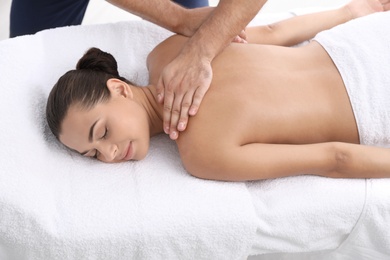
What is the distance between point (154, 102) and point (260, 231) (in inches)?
19.2

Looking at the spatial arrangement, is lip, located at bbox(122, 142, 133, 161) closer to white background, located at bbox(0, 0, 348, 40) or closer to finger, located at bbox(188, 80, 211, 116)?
finger, located at bbox(188, 80, 211, 116)

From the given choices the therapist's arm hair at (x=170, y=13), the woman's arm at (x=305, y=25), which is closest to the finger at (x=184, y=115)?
the therapist's arm hair at (x=170, y=13)

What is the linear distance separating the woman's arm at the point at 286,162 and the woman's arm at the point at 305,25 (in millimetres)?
491

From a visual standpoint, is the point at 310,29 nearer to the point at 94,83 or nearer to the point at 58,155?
the point at 94,83

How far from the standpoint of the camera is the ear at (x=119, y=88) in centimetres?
159

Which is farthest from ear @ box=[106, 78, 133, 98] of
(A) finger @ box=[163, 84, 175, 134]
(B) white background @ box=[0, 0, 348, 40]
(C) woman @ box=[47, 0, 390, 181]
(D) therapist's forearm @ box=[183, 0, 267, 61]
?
(B) white background @ box=[0, 0, 348, 40]

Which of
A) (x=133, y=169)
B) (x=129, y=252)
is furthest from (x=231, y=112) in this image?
(x=129, y=252)

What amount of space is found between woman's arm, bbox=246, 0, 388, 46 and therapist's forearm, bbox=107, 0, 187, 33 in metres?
0.24

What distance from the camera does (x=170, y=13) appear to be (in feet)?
5.84

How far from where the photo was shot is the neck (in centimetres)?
165

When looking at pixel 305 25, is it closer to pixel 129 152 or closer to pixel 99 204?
pixel 129 152

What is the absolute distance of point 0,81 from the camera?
1.61m

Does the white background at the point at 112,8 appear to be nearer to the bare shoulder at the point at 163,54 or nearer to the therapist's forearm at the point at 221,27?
the bare shoulder at the point at 163,54

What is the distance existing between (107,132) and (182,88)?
0.24 m
